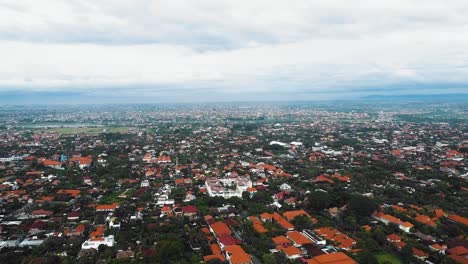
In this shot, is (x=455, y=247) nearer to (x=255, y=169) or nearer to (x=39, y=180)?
(x=255, y=169)

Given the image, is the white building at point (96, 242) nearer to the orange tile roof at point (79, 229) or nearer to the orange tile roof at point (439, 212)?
the orange tile roof at point (79, 229)

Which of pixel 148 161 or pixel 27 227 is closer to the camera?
pixel 27 227

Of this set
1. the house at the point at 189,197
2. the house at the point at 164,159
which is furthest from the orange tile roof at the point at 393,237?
the house at the point at 164,159

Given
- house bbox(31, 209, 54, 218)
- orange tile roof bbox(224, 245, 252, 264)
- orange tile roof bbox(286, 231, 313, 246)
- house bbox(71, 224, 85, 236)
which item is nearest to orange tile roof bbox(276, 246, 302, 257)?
orange tile roof bbox(286, 231, 313, 246)

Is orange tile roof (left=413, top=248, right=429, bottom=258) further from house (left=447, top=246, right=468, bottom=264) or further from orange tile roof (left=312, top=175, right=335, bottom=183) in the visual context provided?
orange tile roof (left=312, top=175, right=335, bottom=183)

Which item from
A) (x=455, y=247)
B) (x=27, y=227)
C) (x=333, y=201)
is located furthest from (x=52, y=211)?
(x=455, y=247)

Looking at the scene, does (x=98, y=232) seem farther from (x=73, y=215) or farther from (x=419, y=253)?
(x=419, y=253)
